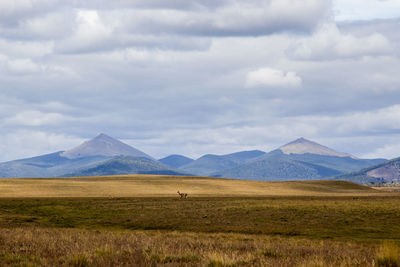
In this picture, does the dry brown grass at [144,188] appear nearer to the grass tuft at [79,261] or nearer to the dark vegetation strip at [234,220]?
the dark vegetation strip at [234,220]

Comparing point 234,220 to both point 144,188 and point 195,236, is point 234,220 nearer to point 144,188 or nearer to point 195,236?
point 195,236

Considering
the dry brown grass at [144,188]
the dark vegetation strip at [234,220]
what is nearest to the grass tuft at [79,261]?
the dark vegetation strip at [234,220]

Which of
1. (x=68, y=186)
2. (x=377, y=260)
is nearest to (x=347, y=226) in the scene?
(x=377, y=260)

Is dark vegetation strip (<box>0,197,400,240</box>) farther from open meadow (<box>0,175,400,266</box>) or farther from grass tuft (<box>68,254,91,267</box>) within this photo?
grass tuft (<box>68,254,91,267</box>)

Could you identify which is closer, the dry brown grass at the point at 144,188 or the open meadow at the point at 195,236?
the open meadow at the point at 195,236

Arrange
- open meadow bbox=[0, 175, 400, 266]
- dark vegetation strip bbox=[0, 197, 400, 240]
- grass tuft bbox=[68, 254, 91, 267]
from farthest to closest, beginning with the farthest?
1. dark vegetation strip bbox=[0, 197, 400, 240]
2. open meadow bbox=[0, 175, 400, 266]
3. grass tuft bbox=[68, 254, 91, 267]

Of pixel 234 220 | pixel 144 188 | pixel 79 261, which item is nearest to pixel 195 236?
pixel 234 220

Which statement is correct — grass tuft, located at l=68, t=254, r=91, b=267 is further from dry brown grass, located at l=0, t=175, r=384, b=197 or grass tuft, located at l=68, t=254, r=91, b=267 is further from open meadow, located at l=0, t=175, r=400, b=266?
dry brown grass, located at l=0, t=175, r=384, b=197

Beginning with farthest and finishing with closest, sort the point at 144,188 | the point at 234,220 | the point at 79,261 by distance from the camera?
A: the point at 144,188
the point at 234,220
the point at 79,261

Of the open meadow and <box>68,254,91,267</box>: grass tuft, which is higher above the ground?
<box>68,254,91,267</box>: grass tuft

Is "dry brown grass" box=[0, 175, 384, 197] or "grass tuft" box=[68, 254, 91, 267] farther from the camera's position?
"dry brown grass" box=[0, 175, 384, 197]

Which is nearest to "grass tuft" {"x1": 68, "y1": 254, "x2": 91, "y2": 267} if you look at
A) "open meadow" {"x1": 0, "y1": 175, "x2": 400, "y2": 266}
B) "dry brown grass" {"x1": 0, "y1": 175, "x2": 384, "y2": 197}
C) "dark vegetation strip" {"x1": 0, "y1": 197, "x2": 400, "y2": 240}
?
"open meadow" {"x1": 0, "y1": 175, "x2": 400, "y2": 266}

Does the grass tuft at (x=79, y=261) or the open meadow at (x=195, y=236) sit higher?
the grass tuft at (x=79, y=261)

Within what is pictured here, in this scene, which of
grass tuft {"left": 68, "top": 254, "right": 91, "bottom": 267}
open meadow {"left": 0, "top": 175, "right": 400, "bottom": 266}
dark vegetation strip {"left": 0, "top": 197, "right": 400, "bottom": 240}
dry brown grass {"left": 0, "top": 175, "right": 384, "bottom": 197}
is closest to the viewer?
grass tuft {"left": 68, "top": 254, "right": 91, "bottom": 267}
